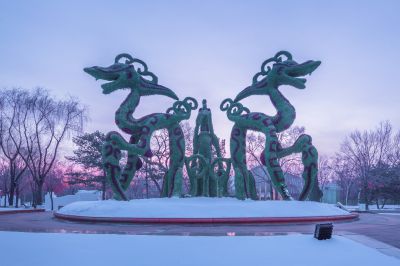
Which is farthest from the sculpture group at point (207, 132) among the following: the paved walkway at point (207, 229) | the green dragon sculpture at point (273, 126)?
the paved walkway at point (207, 229)

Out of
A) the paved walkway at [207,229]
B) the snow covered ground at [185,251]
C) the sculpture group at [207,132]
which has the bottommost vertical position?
the paved walkway at [207,229]

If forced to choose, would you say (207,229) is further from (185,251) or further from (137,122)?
(137,122)

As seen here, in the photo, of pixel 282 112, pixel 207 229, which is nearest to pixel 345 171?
pixel 282 112

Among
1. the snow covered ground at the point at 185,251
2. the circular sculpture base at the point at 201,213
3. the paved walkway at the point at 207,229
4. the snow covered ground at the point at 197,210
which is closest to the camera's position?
the snow covered ground at the point at 185,251

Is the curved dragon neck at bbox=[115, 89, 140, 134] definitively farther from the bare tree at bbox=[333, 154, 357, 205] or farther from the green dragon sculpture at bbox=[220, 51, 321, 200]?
the bare tree at bbox=[333, 154, 357, 205]

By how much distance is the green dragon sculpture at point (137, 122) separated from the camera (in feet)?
47.6

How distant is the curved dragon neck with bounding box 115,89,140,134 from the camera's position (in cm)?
1480

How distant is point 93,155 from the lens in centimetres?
3678

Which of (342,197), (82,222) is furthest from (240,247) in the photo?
(342,197)

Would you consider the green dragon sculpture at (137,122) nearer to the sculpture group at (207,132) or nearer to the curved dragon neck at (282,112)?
the sculpture group at (207,132)

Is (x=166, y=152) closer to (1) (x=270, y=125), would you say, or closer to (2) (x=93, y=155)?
(2) (x=93, y=155)

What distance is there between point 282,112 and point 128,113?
6.25 metres

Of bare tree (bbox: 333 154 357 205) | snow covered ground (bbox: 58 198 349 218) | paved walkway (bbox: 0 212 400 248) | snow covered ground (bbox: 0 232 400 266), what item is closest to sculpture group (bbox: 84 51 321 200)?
snow covered ground (bbox: 58 198 349 218)

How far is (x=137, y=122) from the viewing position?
1500 centimetres
